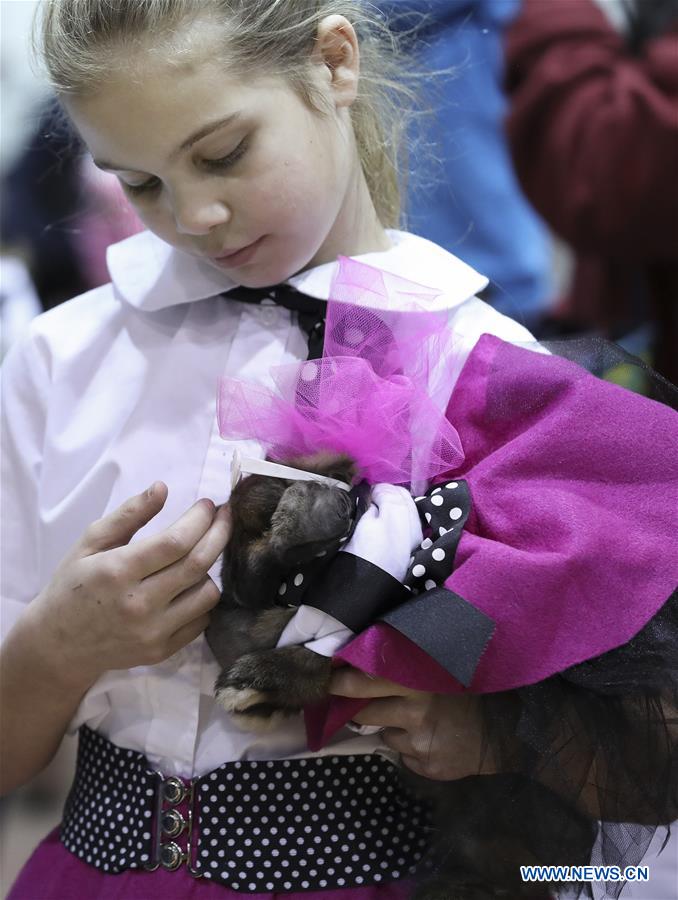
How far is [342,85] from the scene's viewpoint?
97 cm

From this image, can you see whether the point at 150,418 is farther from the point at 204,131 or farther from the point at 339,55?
the point at 339,55

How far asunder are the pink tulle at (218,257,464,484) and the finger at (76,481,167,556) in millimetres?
77

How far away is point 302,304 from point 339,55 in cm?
23

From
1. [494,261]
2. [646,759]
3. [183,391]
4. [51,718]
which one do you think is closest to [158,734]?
[51,718]

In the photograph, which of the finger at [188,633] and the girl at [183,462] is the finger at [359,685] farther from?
the finger at [188,633]

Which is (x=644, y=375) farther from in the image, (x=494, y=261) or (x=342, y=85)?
(x=494, y=261)

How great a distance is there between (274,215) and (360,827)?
531 mm

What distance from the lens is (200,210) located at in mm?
890

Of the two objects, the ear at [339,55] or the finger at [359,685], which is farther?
the ear at [339,55]

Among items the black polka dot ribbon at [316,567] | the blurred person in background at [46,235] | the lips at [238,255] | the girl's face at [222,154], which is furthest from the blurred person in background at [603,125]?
the black polka dot ribbon at [316,567]

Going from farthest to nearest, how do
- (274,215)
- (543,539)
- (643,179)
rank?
(643,179) → (274,215) → (543,539)

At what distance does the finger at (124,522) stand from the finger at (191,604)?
0.07 m

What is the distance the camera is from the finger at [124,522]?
2.78 feet

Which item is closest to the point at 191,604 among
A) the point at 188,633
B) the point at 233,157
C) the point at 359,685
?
the point at 188,633
